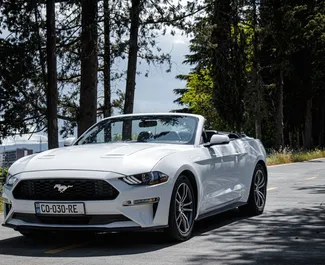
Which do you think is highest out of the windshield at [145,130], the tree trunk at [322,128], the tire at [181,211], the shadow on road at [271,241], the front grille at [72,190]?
the windshield at [145,130]

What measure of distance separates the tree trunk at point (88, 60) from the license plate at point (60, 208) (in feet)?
47.0

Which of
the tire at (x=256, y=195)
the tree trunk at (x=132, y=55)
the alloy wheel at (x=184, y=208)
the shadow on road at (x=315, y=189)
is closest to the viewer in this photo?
the alloy wheel at (x=184, y=208)

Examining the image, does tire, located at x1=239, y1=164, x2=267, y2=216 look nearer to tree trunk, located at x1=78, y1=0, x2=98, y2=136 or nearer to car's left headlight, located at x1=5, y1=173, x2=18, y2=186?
car's left headlight, located at x1=5, y1=173, x2=18, y2=186

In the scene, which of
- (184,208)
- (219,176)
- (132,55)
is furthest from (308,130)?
(184,208)

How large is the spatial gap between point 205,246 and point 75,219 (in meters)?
1.45

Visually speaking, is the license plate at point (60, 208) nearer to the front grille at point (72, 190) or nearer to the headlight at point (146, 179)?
the front grille at point (72, 190)

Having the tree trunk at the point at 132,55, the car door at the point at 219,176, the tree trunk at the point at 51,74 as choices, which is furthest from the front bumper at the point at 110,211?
the tree trunk at the point at 132,55

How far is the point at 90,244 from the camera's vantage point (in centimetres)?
811

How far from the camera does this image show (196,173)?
8.49 meters

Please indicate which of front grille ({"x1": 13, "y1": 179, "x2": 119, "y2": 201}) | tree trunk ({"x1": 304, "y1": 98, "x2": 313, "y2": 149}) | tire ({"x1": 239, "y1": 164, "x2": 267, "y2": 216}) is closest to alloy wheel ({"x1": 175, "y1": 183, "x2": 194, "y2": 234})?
front grille ({"x1": 13, "y1": 179, "x2": 119, "y2": 201})

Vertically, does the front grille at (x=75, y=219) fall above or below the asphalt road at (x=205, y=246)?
above

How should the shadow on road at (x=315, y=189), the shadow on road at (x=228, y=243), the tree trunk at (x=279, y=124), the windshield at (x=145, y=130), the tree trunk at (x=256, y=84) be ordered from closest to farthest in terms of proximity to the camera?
1. the shadow on road at (x=228, y=243)
2. the windshield at (x=145, y=130)
3. the shadow on road at (x=315, y=189)
4. the tree trunk at (x=256, y=84)
5. the tree trunk at (x=279, y=124)

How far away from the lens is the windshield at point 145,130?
9086 millimetres

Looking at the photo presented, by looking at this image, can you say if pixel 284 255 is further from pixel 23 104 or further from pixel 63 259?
pixel 23 104
